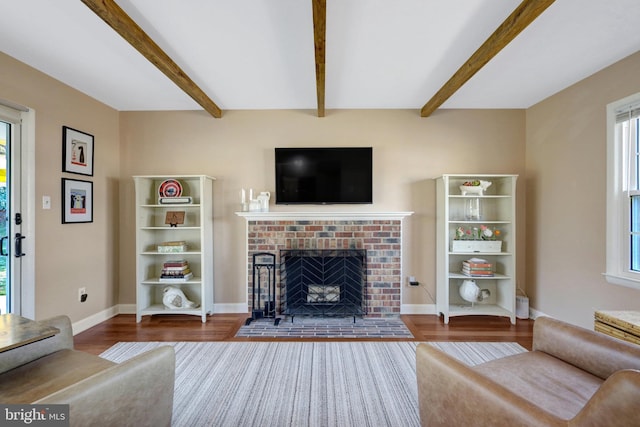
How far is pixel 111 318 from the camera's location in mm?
3145

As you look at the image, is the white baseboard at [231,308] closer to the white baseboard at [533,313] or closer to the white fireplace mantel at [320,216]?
the white fireplace mantel at [320,216]

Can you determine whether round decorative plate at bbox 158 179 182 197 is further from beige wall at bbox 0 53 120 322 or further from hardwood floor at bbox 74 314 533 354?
hardwood floor at bbox 74 314 533 354

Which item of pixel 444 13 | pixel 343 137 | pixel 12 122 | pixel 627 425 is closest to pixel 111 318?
pixel 12 122

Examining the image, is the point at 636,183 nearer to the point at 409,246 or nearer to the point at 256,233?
the point at 409,246

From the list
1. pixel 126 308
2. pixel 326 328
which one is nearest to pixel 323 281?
pixel 326 328

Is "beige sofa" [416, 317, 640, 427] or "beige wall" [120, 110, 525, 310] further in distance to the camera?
"beige wall" [120, 110, 525, 310]

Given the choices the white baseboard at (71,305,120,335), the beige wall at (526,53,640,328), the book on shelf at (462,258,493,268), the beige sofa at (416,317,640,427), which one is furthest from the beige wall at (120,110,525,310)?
the beige sofa at (416,317,640,427)

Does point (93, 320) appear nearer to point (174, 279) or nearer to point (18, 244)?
point (174, 279)

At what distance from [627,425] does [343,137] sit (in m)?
3.05

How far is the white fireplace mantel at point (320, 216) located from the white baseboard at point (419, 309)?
1.12m

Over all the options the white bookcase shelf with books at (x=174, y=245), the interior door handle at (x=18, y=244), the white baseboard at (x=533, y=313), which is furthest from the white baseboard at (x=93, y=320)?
the white baseboard at (x=533, y=313)

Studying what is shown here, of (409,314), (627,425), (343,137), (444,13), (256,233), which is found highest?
(444,13)

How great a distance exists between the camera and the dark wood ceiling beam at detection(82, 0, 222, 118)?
1574 millimetres

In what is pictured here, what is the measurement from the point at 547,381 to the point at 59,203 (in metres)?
3.94
